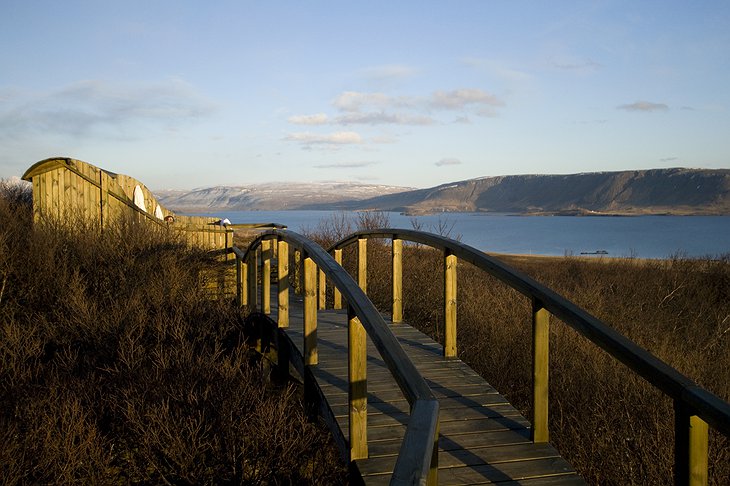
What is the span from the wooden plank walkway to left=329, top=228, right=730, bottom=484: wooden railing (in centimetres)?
25

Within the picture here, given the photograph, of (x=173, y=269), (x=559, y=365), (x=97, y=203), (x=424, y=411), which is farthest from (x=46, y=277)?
(x=424, y=411)

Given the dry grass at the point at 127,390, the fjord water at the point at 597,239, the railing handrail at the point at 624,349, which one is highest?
the railing handrail at the point at 624,349

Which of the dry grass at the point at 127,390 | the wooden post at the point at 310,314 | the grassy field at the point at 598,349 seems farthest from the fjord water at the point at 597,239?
the wooden post at the point at 310,314

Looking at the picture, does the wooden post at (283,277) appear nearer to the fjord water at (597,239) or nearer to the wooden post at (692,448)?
the wooden post at (692,448)

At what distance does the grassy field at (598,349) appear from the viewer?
6.28m

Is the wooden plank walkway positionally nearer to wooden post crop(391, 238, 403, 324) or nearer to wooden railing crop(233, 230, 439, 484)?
wooden railing crop(233, 230, 439, 484)

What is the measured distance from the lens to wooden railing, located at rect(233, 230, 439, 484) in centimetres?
193

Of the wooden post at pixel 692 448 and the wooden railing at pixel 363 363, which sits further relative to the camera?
the wooden post at pixel 692 448

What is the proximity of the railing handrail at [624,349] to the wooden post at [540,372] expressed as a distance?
123mm

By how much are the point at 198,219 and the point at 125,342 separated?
29.1 ft

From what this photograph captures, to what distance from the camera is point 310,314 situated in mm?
5332

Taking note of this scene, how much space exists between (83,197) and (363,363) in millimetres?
11148

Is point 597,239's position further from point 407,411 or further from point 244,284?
point 407,411

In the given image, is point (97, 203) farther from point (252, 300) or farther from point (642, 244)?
point (642, 244)
